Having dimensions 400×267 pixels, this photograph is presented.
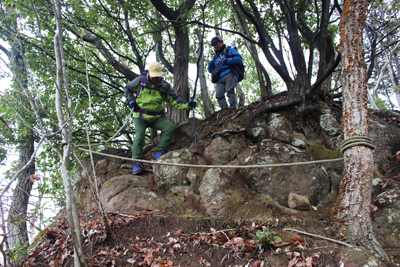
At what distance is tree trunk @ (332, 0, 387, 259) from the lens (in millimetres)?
2568

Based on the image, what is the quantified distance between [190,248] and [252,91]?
1628cm

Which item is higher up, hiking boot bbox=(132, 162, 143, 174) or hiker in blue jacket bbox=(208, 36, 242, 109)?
hiker in blue jacket bbox=(208, 36, 242, 109)

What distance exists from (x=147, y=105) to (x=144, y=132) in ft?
2.21

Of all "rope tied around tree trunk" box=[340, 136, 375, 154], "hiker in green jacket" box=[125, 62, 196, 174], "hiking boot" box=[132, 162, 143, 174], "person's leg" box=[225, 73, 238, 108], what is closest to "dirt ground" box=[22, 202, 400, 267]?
"rope tied around tree trunk" box=[340, 136, 375, 154]

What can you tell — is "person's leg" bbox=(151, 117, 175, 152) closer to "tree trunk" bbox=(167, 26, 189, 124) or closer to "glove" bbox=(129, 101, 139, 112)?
"glove" bbox=(129, 101, 139, 112)

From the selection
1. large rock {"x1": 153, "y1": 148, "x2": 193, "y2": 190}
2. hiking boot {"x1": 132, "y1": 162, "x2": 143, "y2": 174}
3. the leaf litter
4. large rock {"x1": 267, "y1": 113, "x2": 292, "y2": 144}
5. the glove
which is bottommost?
the leaf litter

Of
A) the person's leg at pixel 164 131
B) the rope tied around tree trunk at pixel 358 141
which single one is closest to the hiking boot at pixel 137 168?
the person's leg at pixel 164 131

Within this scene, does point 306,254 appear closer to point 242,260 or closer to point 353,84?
point 242,260

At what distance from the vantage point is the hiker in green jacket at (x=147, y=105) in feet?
18.1

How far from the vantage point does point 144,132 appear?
5.71 m

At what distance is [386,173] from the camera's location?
4.04 meters

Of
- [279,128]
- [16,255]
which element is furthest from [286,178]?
[16,255]

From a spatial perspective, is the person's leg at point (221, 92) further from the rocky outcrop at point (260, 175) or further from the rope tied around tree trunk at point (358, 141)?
the rope tied around tree trunk at point (358, 141)

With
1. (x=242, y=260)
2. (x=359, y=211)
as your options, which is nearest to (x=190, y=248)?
(x=242, y=260)
